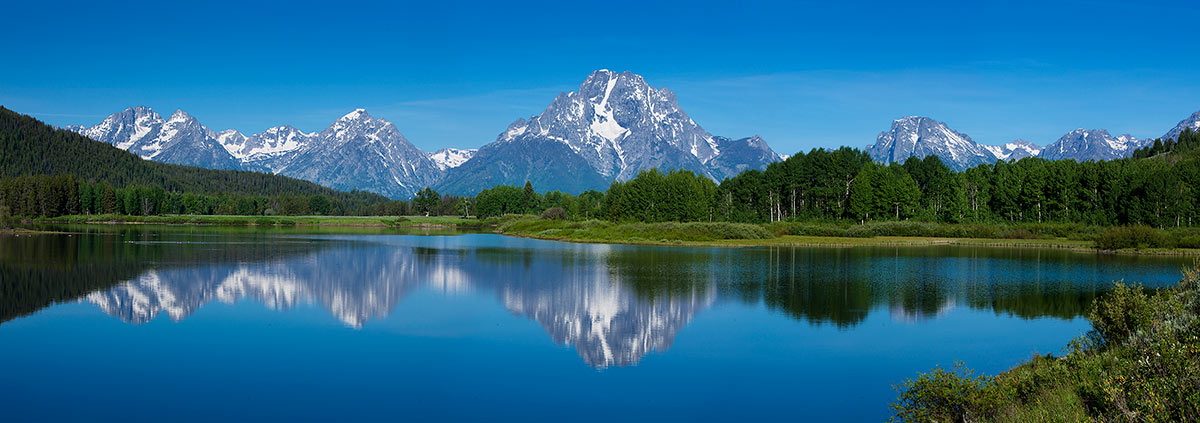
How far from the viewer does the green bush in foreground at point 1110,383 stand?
10375 mm

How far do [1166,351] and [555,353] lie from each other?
16941 mm

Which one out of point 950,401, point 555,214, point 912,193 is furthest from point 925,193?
point 950,401

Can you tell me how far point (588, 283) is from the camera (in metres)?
44.6

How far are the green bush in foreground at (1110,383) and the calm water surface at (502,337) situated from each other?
350 cm

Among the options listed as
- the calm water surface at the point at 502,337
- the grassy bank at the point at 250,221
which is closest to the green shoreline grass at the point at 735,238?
the calm water surface at the point at 502,337

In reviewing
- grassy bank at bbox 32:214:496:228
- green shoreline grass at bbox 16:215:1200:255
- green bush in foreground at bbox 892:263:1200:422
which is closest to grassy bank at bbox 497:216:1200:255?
green shoreline grass at bbox 16:215:1200:255

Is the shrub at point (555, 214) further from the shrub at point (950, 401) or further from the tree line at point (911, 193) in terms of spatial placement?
the shrub at point (950, 401)

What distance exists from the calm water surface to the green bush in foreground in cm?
350

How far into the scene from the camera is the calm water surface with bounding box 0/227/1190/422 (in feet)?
61.6

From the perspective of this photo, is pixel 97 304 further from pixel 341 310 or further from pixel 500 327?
pixel 500 327

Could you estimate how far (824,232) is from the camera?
10144 cm

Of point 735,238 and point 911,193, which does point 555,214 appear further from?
point 911,193

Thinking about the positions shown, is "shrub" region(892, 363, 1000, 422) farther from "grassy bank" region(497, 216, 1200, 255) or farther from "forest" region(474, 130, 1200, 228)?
"forest" region(474, 130, 1200, 228)

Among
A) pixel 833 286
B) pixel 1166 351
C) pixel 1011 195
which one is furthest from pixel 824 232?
pixel 1166 351
